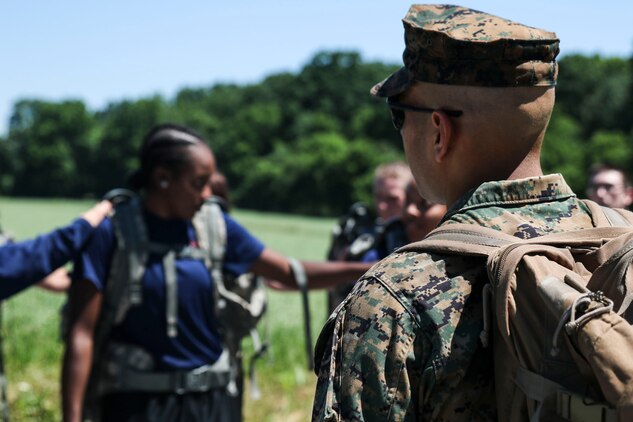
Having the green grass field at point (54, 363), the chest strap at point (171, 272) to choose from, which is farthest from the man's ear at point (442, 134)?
the green grass field at point (54, 363)

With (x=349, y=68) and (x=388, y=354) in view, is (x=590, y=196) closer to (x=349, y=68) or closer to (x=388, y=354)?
(x=388, y=354)

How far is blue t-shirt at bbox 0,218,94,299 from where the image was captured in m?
3.81

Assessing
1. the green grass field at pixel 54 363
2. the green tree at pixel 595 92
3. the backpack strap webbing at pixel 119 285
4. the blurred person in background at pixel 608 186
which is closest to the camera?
the backpack strap webbing at pixel 119 285

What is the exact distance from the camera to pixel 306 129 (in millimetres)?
96250

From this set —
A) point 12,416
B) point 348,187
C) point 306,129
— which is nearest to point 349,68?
point 306,129

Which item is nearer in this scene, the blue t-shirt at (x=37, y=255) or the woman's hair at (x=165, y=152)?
the blue t-shirt at (x=37, y=255)

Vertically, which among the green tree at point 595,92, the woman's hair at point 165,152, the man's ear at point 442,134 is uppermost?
the man's ear at point 442,134

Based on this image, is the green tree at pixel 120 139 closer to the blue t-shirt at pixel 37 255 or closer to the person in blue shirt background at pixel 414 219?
the person in blue shirt background at pixel 414 219

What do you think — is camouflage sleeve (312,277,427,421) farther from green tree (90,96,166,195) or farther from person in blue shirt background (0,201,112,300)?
green tree (90,96,166,195)

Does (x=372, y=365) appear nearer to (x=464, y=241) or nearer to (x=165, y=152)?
(x=464, y=241)

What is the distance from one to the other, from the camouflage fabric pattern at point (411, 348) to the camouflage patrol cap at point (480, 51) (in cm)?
39

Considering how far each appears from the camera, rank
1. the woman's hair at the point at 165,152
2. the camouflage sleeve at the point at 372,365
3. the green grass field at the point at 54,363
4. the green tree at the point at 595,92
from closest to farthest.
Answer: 1. the camouflage sleeve at the point at 372,365
2. the woman's hair at the point at 165,152
3. the green grass field at the point at 54,363
4. the green tree at the point at 595,92

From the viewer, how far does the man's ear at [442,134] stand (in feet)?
6.05

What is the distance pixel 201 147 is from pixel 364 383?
9.03ft
